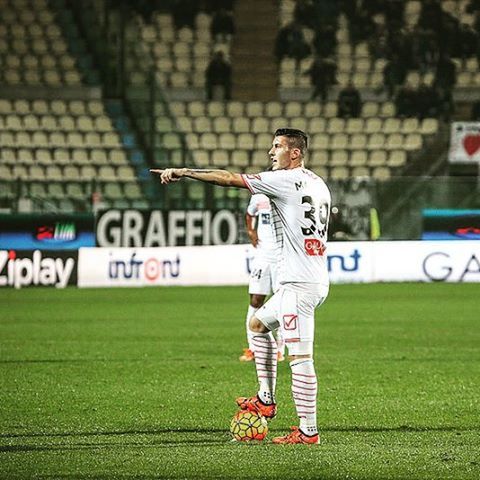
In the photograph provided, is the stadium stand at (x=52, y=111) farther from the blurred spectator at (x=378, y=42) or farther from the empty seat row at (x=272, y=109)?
the blurred spectator at (x=378, y=42)

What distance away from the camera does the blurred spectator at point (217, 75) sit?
3125cm

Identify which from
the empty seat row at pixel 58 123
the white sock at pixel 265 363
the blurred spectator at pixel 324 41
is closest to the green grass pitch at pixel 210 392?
the white sock at pixel 265 363

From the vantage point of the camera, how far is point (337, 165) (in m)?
30.6

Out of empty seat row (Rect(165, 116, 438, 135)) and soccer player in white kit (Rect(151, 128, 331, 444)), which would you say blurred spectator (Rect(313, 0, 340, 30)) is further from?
soccer player in white kit (Rect(151, 128, 331, 444))

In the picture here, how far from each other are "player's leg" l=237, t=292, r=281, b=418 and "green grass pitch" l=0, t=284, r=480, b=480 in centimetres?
22

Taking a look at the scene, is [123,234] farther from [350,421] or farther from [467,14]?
[350,421]

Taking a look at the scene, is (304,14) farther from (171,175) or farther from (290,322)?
(171,175)

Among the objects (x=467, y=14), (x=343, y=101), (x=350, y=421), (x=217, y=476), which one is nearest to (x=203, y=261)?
(x=343, y=101)

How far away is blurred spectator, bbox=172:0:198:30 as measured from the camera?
107 ft

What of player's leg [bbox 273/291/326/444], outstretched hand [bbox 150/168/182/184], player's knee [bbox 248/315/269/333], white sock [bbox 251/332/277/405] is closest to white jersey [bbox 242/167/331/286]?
player's leg [bbox 273/291/326/444]

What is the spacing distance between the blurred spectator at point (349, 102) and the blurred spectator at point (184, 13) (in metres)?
4.51

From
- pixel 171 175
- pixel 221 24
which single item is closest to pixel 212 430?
pixel 171 175

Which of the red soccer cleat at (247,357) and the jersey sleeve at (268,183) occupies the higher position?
the jersey sleeve at (268,183)

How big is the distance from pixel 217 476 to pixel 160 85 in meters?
24.9
